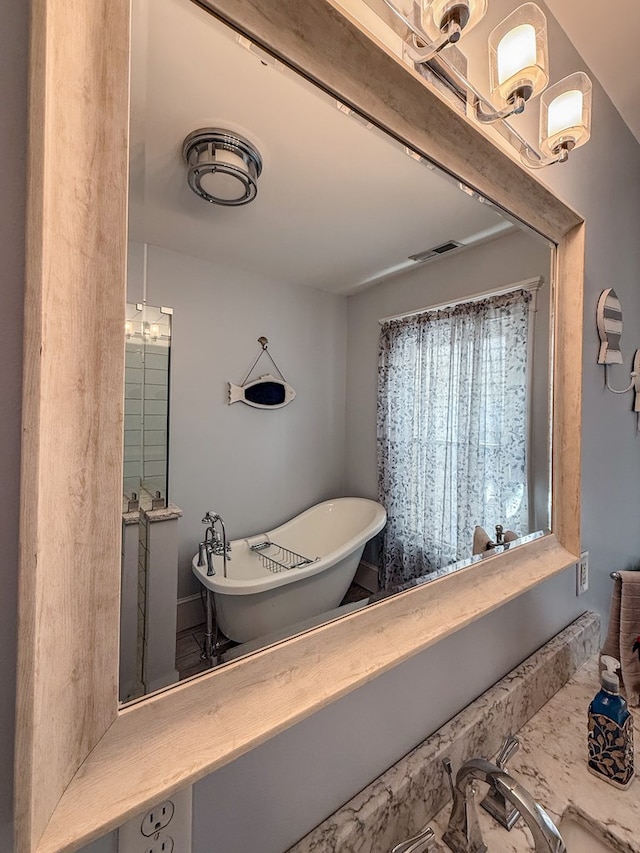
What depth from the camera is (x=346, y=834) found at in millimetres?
544

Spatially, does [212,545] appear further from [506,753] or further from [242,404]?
[506,753]

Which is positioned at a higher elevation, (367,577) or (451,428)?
(451,428)

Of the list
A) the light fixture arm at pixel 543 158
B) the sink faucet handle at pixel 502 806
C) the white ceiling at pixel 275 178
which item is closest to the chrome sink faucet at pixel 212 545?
the white ceiling at pixel 275 178

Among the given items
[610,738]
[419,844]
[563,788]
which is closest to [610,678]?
[610,738]

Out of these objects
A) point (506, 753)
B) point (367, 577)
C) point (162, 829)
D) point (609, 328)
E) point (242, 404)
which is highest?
point (609, 328)

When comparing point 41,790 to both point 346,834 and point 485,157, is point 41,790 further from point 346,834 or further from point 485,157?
point 485,157

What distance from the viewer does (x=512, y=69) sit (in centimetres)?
72

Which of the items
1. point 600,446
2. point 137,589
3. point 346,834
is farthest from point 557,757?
point 137,589

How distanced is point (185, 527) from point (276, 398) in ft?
0.82

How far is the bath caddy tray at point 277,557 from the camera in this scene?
1.99 feet

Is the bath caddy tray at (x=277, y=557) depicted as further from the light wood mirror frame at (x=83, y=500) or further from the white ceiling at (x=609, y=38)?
the white ceiling at (x=609, y=38)

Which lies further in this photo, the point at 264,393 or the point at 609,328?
the point at 609,328

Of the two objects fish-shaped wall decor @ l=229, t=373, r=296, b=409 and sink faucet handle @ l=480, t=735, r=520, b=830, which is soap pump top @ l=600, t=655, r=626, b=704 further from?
fish-shaped wall decor @ l=229, t=373, r=296, b=409

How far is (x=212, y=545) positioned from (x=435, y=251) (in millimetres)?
753
